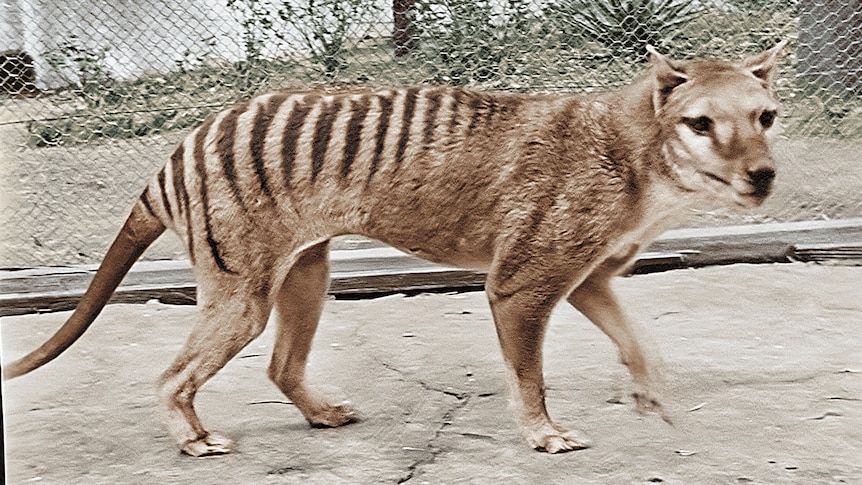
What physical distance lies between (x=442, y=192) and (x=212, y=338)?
67cm

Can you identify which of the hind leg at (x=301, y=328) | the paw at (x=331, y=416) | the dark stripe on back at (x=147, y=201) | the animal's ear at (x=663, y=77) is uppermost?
the animal's ear at (x=663, y=77)

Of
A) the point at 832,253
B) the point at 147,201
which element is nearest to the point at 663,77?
the point at 147,201

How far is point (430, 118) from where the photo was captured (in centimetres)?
299

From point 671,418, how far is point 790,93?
1.20m

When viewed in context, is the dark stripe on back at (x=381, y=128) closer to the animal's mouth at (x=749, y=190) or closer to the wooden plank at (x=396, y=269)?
the animal's mouth at (x=749, y=190)

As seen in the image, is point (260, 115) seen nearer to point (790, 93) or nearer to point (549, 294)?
point (549, 294)

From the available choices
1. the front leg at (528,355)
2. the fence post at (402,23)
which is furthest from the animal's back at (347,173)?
the fence post at (402,23)

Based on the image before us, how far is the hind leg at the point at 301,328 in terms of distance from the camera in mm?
3139

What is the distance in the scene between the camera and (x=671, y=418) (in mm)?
3248

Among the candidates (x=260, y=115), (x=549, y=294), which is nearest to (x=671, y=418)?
(x=549, y=294)

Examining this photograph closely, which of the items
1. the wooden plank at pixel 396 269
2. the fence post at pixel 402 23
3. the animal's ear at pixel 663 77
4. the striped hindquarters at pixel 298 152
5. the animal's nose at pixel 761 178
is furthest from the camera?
the wooden plank at pixel 396 269

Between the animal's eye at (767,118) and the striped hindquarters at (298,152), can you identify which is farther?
the striped hindquarters at (298,152)

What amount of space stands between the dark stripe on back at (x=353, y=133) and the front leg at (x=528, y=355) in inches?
17.9

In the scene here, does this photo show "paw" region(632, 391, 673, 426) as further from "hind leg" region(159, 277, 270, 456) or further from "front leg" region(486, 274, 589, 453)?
"hind leg" region(159, 277, 270, 456)
